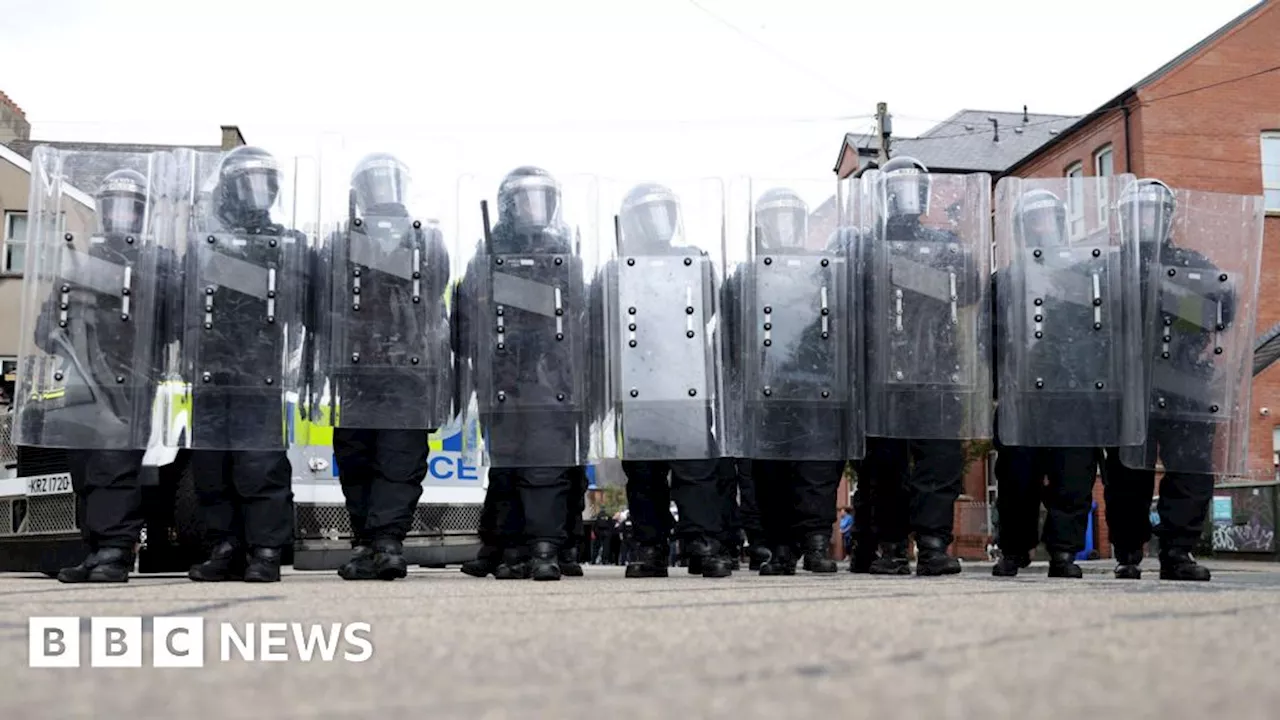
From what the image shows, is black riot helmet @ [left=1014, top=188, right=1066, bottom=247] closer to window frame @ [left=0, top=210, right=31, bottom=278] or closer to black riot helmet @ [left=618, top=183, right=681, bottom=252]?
black riot helmet @ [left=618, top=183, right=681, bottom=252]

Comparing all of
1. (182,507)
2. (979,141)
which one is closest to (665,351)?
(182,507)

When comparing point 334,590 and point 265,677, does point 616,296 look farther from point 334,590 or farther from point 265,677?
point 265,677

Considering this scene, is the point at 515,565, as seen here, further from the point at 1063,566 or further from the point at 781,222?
the point at 1063,566

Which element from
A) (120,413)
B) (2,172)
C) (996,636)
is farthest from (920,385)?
(2,172)

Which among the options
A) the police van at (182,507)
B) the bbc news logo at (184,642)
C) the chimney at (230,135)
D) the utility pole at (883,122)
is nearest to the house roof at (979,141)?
the utility pole at (883,122)

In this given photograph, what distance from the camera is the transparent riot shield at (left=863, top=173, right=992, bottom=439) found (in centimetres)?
801

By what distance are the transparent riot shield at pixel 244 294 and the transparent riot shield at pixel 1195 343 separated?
4.58 meters

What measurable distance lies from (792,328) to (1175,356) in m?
2.13

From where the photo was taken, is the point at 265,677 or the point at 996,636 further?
the point at 996,636

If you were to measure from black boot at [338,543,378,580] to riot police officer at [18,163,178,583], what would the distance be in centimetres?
108

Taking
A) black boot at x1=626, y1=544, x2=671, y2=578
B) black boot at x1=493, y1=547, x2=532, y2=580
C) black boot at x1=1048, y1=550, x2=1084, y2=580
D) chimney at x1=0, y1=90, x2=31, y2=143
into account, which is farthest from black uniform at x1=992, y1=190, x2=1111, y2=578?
chimney at x1=0, y1=90, x2=31, y2=143

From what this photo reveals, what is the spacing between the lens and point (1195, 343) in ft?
26.2

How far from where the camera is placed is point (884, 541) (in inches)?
350

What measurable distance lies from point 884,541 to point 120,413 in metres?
4.53
